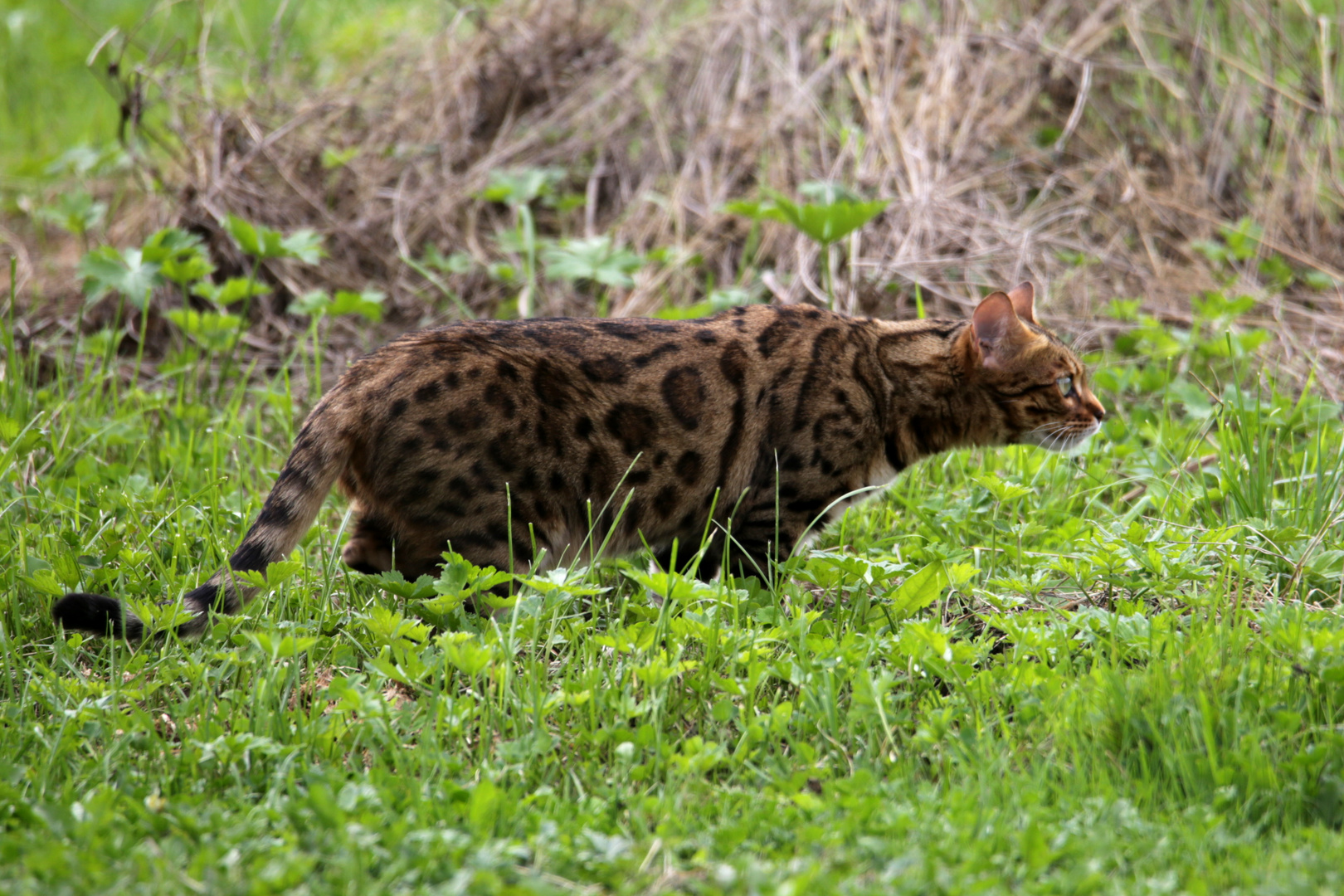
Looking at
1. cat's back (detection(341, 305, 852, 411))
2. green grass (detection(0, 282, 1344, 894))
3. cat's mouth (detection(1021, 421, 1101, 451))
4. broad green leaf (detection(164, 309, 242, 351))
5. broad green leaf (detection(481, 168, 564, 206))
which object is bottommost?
green grass (detection(0, 282, 1344, 894))

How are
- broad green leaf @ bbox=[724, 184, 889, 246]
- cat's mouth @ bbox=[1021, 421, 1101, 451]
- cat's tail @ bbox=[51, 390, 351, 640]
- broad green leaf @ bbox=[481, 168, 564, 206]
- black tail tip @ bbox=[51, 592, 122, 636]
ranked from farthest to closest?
1. broad green leaf @ bbox=[481, 168, 564, 206]
2. broad green leaf @ bbox=[724, 184, 889, 246]
3. cat's mouth @ bbox=[1021, 421, 1101, 451]
4. cat's tail @ bbox=[51, 390, 351, 640]
5. black tail tip @ bbox=[51, 592, 122, 636]

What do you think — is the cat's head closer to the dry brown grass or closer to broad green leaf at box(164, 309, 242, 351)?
the dry brown grass

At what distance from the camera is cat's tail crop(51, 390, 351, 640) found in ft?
11.4

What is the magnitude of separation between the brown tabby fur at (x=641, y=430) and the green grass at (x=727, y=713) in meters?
0.23

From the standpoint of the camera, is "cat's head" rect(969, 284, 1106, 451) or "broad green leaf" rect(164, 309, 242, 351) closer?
"cat's head" rect(969, 284, 1106, 451)

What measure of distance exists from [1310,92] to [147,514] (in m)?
6.75

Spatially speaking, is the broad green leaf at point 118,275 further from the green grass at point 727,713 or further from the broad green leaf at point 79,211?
the green grass at point 727,713

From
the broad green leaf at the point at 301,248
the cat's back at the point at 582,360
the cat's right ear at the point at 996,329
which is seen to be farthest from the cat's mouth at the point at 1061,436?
the broad green leaf at the point at 301,248

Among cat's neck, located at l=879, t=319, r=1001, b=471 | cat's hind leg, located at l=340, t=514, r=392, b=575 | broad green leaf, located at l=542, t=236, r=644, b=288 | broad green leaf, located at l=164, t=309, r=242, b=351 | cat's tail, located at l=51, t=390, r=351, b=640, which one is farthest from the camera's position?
broad green leaf, located at l=542, t=236, r=644, b=288

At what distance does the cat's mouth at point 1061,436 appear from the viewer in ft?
15.0

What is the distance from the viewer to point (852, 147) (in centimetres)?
702

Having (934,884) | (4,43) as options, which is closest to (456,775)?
(934,884)

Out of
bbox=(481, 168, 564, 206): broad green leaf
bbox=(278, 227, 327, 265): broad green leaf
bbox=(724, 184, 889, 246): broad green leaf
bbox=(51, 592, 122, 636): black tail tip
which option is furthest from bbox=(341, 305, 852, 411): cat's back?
bbox=(481, 168, 564, 206): broad green leaf

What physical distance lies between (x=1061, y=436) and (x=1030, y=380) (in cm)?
27
